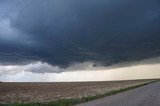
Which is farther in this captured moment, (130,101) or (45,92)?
(45,92)

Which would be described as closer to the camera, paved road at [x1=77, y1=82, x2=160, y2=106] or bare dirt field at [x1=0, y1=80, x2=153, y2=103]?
paved road at [x1=77, y1=82, x2=160, y2=106]

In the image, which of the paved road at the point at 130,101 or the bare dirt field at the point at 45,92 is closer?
the paved road at the point at 130,101

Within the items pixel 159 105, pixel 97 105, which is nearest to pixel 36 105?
pixel 97 105

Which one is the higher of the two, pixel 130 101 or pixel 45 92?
pixel 45 92

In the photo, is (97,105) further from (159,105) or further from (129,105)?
(159,105)

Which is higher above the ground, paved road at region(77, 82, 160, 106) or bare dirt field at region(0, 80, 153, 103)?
bare dirt field at region(0, 80, 153, 103)

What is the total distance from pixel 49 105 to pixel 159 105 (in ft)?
35.9

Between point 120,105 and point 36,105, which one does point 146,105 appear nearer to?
point 120,105

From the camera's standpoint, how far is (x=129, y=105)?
26.7 m

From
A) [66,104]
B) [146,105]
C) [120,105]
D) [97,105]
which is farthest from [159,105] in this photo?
[66,104]

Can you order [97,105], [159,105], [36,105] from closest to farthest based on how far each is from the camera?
[159,105] → [97,105] → [36,105]

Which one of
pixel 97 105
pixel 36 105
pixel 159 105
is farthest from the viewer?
pixel 36 105

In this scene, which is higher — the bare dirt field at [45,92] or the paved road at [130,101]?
the bare dirt field at [45,92]

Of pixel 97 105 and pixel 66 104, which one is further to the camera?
pixel 66 104
